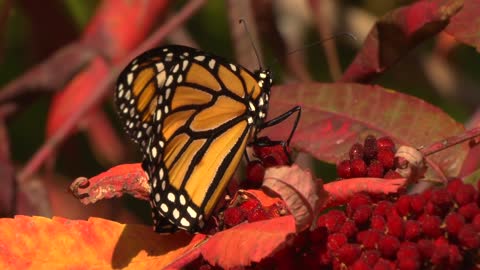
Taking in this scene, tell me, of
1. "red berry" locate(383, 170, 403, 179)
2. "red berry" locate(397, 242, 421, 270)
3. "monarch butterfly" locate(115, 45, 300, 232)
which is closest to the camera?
"red berry" locate(397, 242, 421, 270)

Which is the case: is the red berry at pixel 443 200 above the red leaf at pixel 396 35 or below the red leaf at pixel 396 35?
below

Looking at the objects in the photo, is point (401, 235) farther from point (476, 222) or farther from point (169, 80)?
point (169, 80)

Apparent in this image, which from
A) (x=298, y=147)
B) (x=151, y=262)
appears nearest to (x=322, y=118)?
(x=298, y=147)

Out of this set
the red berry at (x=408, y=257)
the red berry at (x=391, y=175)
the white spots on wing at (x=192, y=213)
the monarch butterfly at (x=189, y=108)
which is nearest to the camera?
the red berry at (x=408, y=257)

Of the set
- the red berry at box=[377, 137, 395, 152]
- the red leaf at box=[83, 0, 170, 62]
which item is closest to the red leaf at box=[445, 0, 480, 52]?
the red berry at box=[377, 137, 395, 152]

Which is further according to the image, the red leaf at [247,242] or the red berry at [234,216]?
the red berry at [234,216]

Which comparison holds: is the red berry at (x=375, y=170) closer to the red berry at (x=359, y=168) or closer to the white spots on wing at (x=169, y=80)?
the red berry at (x=359, y=168)

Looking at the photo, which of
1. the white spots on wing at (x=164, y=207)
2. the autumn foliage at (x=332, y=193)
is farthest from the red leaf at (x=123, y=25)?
the white spots on wing at (x=164, y=207)

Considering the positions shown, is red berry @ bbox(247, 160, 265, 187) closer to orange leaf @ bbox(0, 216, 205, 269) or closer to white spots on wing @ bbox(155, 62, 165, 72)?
orange leaf @ bbox(0, 216, 205, 269)
